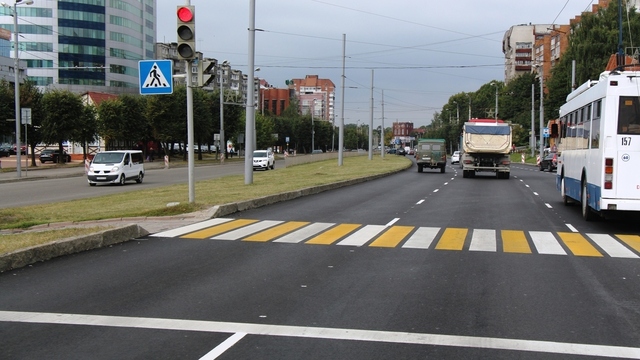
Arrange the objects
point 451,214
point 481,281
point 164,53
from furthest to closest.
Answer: point 164,53 < point 451,214 < point 481,281

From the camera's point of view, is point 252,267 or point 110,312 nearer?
point 110,312

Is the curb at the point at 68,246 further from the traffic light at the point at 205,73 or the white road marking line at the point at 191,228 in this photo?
the traffic light at the point at 205,73

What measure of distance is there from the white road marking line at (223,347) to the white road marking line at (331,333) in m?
0.16

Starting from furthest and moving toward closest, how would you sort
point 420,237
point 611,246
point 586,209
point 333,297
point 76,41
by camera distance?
point 76,41 < point 586,209 < point 420,237 < point 611,246 < point 333,297

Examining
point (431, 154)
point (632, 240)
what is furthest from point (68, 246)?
point (431, 154)

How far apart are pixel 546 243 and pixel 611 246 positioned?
1.10m

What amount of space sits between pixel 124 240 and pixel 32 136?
49.5m

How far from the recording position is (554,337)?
606 cm

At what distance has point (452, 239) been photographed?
1245 cm

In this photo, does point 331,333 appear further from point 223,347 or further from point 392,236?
point 392,236

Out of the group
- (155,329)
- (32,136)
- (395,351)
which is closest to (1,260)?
(155,329)

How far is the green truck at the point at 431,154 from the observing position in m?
49.6

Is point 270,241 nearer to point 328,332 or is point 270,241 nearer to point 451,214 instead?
point 328,332

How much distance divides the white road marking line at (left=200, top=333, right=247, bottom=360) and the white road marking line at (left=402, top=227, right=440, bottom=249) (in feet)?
19.3
